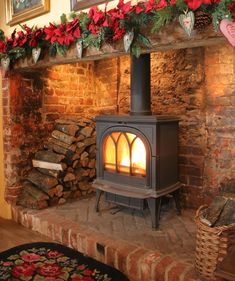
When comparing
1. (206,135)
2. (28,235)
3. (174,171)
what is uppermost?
(206,135)

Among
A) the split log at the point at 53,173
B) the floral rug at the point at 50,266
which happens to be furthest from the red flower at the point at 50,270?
the split log at the point at 53,173

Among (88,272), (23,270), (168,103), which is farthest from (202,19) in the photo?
(23,270)

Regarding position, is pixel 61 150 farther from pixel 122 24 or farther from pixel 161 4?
pixel 161 4

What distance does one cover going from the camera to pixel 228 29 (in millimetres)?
1552

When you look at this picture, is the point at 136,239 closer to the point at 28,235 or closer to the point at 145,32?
the point at 28,235

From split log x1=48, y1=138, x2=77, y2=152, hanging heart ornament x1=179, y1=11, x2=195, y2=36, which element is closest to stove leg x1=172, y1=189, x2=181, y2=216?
split log x1=48, y1=138, x2=77, y2=152

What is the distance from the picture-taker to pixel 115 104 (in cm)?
371

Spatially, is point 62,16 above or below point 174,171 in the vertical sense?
above

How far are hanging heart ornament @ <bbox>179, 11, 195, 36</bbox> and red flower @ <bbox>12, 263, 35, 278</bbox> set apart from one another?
6.47 ft

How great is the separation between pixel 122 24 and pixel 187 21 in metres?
0.46

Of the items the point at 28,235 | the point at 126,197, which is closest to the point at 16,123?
the point at 28,235

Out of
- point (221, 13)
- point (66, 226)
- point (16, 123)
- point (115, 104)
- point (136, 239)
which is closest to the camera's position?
point (221, 13)

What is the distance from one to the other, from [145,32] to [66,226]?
173cm

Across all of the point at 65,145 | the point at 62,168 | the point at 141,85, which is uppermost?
the point at 141,85
